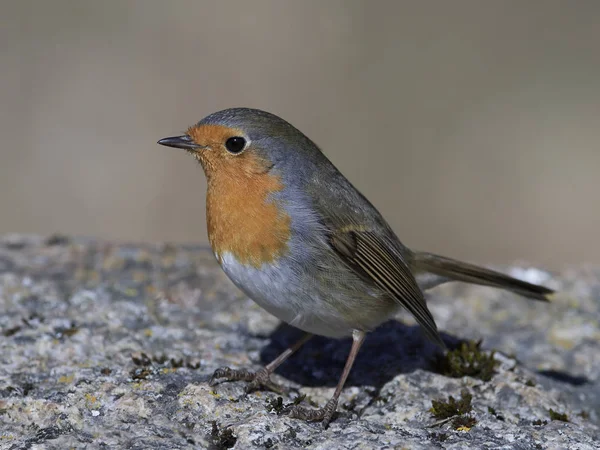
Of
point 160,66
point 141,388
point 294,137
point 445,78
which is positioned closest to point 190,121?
point 160,66

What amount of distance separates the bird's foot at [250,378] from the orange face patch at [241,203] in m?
0.68

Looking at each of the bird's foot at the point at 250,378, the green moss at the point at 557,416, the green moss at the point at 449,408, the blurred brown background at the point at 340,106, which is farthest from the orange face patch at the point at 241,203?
the blurred brown background at the point at 340,106

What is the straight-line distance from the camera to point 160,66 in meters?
11.1

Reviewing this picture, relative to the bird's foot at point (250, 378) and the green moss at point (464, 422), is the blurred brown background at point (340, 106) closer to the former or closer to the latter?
the bird's foot at point (250, 378)

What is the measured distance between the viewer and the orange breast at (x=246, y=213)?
446 cm

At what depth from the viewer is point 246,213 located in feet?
14.9

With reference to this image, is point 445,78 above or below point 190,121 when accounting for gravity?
above

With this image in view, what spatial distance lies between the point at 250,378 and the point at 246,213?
1027 millimetres

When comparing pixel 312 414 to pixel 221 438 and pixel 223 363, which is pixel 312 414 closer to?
pixel 221 438

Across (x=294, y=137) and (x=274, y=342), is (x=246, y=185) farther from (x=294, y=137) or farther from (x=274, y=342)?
(x=274, y=342)

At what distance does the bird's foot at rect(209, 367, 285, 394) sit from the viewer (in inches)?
178

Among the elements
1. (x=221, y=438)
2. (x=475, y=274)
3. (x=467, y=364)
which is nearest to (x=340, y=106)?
(x=475, y=274)

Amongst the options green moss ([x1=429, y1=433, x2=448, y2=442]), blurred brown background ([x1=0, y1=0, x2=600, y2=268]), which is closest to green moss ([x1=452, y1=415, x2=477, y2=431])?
green moss ([x1=429, y1=433, x2=448, y2=442])

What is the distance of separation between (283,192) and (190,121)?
6.30 m
